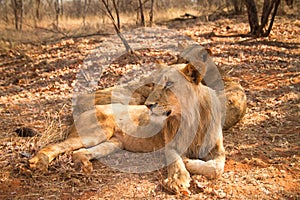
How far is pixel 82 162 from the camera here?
13.4 ft

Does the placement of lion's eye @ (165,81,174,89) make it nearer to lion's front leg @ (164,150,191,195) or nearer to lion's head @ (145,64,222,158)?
lion's head @ (145,64,222,158)

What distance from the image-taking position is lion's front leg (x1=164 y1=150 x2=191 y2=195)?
3540 mm

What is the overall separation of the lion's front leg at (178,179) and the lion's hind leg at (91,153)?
0.89 meters

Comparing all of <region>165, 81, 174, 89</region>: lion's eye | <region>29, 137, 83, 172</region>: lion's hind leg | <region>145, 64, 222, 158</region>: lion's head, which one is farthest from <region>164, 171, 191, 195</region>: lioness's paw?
<region>29, 137, 83, 172</region>: lion's hind leg

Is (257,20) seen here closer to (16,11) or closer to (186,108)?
(186,108)

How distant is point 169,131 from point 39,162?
1.40 metres

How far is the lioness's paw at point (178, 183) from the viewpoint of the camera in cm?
353

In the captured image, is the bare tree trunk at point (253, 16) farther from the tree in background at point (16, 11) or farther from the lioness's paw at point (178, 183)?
the tree in background at point (16, 11)

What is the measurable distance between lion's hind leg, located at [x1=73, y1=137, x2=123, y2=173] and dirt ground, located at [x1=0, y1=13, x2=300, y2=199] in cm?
8

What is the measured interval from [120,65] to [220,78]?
313cm

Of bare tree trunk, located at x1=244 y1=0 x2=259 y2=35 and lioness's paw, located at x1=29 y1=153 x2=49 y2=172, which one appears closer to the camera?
lioness's paw, located at x1=29 y1=153 x2=49 y2=172

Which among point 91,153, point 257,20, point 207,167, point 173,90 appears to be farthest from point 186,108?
point 257,20

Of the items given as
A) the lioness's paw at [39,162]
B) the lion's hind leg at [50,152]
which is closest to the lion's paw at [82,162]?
the lion's hind leg at [50,152]

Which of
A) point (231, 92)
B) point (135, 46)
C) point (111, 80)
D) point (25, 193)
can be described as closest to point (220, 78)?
point (231, 92)
